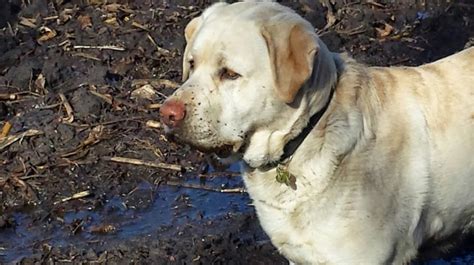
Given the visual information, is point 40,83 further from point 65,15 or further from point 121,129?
point 65,15

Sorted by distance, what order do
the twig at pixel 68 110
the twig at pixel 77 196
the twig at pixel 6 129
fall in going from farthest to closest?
the twig at pixel 68 110
the twig at pixel 6 129
the twig at pixel 77 196

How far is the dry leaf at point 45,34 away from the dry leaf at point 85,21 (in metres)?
0.29

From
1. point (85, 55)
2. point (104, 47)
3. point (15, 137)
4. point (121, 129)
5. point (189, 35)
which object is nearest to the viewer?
point (189, 35)

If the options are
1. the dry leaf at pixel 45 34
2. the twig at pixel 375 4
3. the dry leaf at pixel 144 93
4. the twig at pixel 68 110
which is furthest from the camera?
the twig at pixel 375 4

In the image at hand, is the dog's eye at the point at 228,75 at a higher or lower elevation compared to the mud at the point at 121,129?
higher

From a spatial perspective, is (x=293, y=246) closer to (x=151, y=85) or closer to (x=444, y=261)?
(x=444, y=261)

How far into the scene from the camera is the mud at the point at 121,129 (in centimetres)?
664

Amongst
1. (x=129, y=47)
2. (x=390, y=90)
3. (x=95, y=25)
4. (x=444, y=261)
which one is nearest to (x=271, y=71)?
(x=390, y=90)

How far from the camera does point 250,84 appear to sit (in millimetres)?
4812

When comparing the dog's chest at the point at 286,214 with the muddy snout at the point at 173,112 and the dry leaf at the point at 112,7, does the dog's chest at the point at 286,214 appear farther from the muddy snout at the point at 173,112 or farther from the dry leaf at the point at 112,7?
the dry leaf at the point at 112,7

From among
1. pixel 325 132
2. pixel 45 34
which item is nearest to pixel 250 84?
pixel 325 132

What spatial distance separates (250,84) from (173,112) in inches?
15.4

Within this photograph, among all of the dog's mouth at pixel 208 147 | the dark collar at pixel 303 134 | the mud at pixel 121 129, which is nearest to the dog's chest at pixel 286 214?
the dark collar at pixel 303 134

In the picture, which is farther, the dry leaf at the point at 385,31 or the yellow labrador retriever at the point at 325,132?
the dry leaf at the point at 385,31
